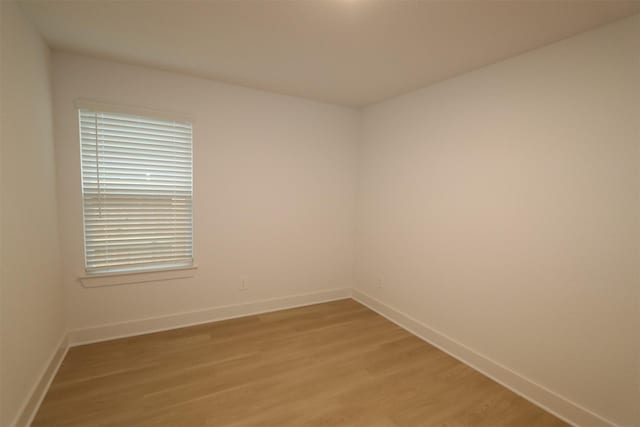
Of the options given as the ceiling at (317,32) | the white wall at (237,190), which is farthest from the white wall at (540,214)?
the white wall at (237,190)

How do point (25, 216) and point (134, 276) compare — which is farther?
point (134, 276)

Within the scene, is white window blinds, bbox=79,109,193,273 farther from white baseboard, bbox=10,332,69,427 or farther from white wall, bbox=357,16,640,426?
white wall, bbox=357,16,640,426

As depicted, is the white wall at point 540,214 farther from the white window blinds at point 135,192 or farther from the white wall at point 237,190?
the white window blinds at point 135,192

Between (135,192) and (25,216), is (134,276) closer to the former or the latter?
(135,192)

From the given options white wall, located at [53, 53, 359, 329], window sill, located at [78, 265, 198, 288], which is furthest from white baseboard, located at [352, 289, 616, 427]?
window sill, located at [78, 265, 198, 288]

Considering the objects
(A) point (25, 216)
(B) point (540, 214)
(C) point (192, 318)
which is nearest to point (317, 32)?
(B) point (540, 214)

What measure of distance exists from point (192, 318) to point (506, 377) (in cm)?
288

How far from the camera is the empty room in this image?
67.5 inches

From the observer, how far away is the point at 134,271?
2703mm

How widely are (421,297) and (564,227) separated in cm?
143

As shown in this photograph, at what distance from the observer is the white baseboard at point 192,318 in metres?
2.60

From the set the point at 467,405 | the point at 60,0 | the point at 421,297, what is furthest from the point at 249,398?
the point at 60,0

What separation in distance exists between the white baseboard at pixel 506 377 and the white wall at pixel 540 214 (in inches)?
2.1

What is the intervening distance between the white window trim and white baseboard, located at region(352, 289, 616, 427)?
7.62ft
